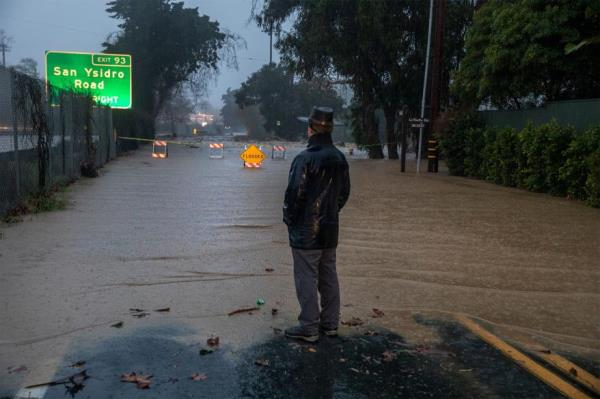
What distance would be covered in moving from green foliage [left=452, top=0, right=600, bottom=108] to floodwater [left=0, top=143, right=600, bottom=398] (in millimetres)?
6302

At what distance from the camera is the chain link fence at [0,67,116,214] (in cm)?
958

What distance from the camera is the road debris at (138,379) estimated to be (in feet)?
12.9

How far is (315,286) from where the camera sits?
4.84 m

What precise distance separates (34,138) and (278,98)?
7170cm

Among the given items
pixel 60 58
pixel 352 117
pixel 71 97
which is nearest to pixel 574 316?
pixel 71 97

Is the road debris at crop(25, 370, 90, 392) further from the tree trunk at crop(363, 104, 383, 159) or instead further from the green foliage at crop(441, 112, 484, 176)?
the tree trunk at crop(363, 104, 383, 159)

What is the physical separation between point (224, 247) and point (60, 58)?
65.8 feet

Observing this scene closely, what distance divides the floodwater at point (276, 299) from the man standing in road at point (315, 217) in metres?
0.26

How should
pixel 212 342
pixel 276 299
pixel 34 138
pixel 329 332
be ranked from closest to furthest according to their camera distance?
pixel 212 342 → pixel 329 332 → pixel 276 299 → pixel 34 138

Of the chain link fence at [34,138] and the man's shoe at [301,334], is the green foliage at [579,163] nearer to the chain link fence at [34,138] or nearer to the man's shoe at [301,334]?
the man's shoe at [301,334]

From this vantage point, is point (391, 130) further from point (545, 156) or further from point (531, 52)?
point (545, 156)

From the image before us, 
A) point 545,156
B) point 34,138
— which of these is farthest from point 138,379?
point 545,156

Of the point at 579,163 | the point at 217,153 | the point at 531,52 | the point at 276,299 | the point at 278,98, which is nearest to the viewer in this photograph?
the point at 276,299

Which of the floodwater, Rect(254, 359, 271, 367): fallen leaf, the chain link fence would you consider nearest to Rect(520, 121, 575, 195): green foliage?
the floodwater
